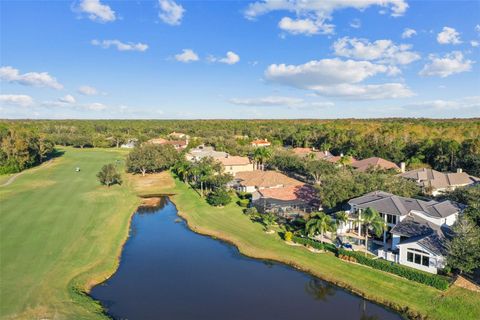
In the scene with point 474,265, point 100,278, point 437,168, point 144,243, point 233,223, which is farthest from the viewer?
point 437,168

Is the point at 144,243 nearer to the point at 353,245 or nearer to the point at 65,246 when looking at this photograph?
the point at 65,246


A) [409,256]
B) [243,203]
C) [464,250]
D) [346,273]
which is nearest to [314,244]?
[346,273]

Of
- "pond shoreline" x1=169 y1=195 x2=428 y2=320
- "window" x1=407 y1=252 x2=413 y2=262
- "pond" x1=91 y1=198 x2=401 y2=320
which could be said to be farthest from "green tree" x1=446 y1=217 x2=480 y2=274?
"pond" x1=91 y1=198 x2=401 y2=320

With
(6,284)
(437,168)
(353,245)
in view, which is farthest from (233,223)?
(437,168)

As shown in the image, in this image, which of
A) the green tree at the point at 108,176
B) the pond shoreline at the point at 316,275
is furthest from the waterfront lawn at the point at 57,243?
the pond shoreline at the point at 316,275

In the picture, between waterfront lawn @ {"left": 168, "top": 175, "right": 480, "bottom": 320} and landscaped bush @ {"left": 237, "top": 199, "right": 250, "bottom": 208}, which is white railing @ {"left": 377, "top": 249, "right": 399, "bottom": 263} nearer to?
waterfront lawn @ {"left": 168, "top": 175, "right": 480, "bottom": 320}

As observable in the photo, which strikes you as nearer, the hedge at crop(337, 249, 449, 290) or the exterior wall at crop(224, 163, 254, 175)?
the hedge at crop(337, 249, 449, 290)

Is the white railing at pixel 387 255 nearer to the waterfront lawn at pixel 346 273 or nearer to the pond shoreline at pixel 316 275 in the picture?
the waterfront lawn at pixel 346 273
